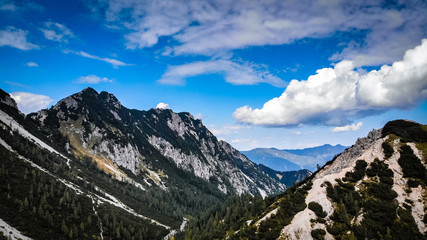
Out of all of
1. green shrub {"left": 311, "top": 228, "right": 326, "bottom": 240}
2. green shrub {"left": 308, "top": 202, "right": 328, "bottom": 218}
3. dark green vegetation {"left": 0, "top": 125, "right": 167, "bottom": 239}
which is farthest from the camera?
dark green vegetation {"left": 0, "top": 125, "right": 167, "bottom": 239}

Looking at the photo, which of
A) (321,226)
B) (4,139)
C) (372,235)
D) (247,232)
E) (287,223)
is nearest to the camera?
(372,235)

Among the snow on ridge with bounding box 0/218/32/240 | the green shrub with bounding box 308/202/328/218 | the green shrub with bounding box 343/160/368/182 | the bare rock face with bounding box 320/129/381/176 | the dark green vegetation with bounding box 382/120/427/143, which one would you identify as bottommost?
the snow on ridge with bounding box 0/218/32/240

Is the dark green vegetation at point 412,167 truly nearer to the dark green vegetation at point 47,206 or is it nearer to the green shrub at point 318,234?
the green shrub at point 318,234

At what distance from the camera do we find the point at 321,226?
6381 centimetres

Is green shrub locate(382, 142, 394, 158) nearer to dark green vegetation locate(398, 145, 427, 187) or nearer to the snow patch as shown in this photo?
the snow patch

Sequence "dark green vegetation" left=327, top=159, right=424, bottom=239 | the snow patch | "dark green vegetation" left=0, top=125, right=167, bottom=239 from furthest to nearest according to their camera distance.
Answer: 1. "dark green vegetation" left=0, top=125, right=167, bottom=239
2. the snow patch
3. "dark green vegetation" left=327, top=159, right=424, bottom=239

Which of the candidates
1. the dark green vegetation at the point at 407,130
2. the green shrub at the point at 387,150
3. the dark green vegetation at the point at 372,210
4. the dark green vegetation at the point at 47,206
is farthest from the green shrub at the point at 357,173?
the dark green vegetation at the point at 47,206

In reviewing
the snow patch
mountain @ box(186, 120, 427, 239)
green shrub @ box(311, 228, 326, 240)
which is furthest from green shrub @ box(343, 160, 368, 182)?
green shrub @ box(311, 228, 326, 240)

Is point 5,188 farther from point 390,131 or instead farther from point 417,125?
point 417,125

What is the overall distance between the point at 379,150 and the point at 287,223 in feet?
143

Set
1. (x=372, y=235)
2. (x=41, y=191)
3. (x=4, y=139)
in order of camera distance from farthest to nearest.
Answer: (x=4, y=139) → (x=41, y=191) → (x=372, y=235)

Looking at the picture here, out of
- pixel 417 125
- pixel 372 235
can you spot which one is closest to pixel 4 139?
pixel 372 235

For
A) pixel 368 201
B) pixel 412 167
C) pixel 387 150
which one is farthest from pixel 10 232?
pixel 412 167

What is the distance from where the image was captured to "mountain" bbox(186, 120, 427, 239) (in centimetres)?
5869
